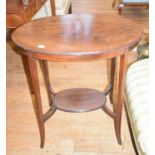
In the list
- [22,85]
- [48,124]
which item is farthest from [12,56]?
[48,124]

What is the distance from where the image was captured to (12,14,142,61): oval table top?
1.18 m

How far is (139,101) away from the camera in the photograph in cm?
129

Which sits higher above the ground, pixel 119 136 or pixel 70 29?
pixel 70 29

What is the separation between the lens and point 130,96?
1381 millimetres

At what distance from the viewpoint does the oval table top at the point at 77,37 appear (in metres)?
1.18

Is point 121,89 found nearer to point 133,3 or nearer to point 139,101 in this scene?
point 139,101

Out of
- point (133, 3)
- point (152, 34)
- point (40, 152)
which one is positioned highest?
point (152, 34)

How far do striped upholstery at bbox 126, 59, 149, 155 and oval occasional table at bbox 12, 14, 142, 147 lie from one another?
0.26ft

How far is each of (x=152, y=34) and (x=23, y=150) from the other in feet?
3.38

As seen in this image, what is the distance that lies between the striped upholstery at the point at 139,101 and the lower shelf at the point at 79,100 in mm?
277

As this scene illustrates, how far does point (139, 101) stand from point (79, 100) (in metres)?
0.51

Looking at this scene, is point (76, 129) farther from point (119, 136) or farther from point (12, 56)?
point (12, 56)

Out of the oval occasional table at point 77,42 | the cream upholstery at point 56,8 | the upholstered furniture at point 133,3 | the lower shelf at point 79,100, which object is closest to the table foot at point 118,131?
the oval occasional table at point 77,42

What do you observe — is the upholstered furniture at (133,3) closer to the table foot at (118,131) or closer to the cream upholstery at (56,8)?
the cream upholstery at (56,8)
